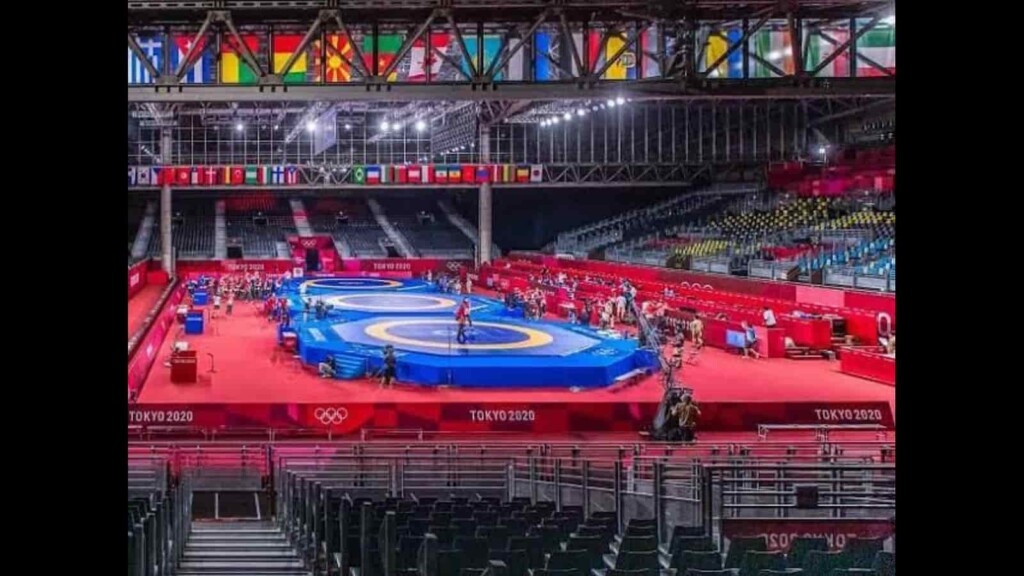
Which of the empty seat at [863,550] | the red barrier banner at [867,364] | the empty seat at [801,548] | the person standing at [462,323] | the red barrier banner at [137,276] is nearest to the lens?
the empty seat at [863,550]

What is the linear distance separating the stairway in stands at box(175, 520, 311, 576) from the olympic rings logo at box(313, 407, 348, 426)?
6.13 metres

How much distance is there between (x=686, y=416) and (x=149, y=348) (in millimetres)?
13817

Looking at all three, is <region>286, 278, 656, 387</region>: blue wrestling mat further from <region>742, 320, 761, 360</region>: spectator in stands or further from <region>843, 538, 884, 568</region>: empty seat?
<region>843, 538, 884, 568</region>: empty seat

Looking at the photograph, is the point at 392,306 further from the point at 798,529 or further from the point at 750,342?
the point at 798,529

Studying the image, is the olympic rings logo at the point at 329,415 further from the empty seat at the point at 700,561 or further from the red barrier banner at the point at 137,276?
the red barrier banner at the point at 137,276

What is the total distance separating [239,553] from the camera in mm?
10984

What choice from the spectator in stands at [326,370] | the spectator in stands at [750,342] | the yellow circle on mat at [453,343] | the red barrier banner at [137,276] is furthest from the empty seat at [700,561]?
the red barrier banner at [137,276]

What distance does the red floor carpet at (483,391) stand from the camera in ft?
67.9

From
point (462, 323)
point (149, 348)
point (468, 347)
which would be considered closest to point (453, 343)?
point (462, 323)

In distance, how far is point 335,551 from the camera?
1000 centimetres

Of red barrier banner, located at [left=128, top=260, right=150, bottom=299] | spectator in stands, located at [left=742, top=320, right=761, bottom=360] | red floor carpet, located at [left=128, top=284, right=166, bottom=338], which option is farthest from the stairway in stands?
red barrier banner, located at [left=128, top=260, right=150, bottom=299]

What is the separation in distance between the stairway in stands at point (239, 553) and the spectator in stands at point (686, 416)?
7.20 meters
